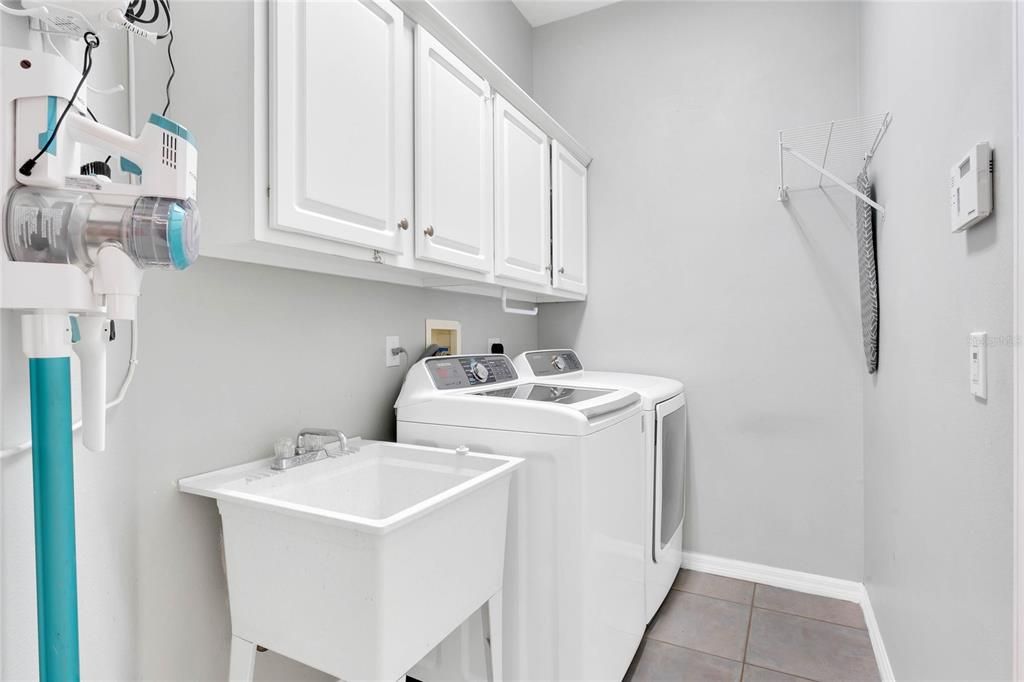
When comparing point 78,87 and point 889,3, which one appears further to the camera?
point 889,3

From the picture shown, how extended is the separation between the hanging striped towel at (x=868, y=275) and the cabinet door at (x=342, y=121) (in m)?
1.73

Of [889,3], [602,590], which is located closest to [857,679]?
[602,590]

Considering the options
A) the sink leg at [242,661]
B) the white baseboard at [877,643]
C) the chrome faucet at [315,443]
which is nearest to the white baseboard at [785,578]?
the white baseboard at [877,643]

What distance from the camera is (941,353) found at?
1.22 meters

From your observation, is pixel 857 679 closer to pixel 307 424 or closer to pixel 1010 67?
pixel 1010 67

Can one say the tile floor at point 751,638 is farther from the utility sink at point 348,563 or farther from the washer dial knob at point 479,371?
the washer dial knob at point 479,371

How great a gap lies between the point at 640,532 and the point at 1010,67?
62.8 inches

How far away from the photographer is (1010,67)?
0.83 m

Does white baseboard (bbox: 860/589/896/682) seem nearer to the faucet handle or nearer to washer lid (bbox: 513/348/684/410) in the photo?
washer lid (bbox: 513/348/684/410)

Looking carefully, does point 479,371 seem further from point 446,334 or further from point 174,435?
point 174,435

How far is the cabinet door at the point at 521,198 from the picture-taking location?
1983 mm

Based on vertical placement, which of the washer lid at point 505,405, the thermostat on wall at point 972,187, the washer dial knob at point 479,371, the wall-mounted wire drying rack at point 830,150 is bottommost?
the washer lid at point 505,405

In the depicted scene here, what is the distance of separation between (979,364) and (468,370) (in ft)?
4.70

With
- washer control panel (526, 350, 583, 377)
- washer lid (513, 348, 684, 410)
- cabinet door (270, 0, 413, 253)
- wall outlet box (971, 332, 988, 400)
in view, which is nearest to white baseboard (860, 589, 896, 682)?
washer lid (513, 348, 684, 410)
